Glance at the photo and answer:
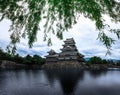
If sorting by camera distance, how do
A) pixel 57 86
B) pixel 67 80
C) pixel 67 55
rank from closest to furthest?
pixel 57 86
pixel 67 80
pixel 67 55

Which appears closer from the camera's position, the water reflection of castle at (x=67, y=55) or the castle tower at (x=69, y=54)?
the castle tower at (x=69, y=54)

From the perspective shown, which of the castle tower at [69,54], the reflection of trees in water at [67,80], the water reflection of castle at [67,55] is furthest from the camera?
the water reflection of castle at [67,55]

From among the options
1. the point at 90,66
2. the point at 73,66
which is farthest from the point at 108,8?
the point at 90,66

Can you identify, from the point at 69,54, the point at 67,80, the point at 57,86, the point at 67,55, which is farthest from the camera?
the point at 67,55

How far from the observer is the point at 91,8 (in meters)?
2.88

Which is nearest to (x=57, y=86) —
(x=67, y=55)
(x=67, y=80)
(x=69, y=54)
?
(x=67, y=80)

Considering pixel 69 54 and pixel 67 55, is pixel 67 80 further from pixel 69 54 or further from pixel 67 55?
pixel 67 55

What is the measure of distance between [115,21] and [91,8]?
2.42 feet

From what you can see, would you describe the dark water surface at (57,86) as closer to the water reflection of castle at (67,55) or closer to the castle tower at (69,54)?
the castle tower at (69,54)

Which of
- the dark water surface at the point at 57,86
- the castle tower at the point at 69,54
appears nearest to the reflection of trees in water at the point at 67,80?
the dark water surface at the point at 57,86

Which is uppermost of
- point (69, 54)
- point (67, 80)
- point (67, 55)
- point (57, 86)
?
point (69, 54)

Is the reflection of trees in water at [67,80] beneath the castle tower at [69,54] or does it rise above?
beneath

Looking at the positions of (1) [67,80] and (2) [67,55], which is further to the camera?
(2) [67,55]

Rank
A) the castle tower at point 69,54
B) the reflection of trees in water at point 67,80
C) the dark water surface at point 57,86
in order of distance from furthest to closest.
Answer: the castle tower at point 69,54 → the reflection of trees in water at point 67,80 → the dark water surface at point 57,86
